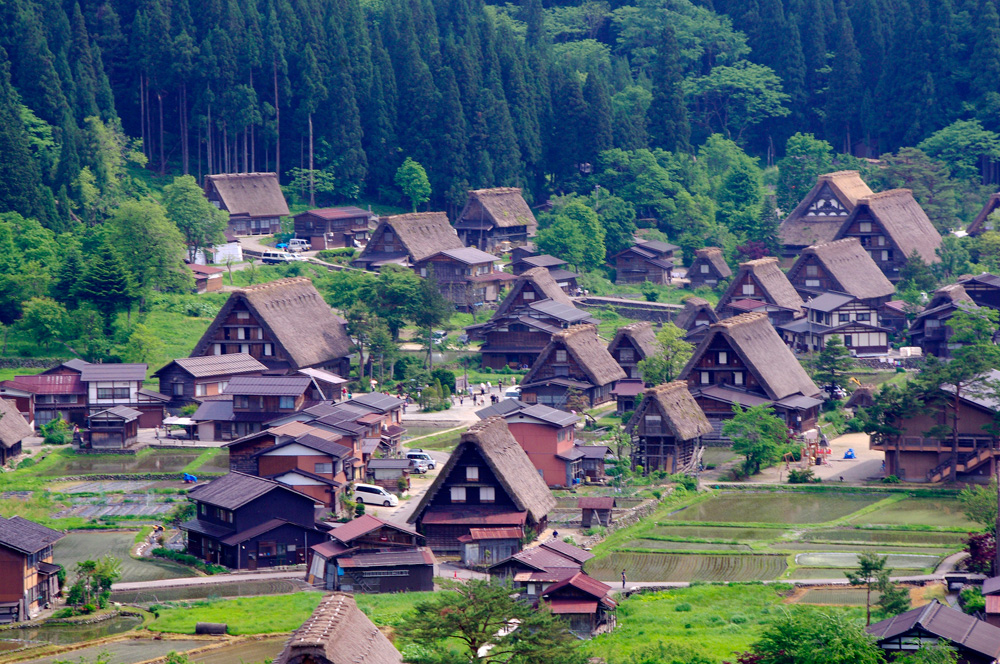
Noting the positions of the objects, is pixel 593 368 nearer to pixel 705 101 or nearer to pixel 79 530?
pixel 79 530

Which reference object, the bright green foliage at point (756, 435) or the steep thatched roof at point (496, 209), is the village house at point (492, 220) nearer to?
the steep thatched roof at point (496, 209)

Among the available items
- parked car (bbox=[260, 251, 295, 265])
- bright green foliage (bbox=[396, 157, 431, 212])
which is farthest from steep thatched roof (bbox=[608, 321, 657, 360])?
bright green foliage (bbox=[396, 157, 431, 212])

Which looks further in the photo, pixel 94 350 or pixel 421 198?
pixel 421 198

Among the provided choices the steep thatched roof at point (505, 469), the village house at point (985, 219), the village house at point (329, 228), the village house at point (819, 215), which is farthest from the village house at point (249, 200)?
the village house at point (985, 219)

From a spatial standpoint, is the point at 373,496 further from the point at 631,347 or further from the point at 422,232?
the point at 422,232

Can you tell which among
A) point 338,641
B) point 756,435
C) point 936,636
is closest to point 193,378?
point 756,435

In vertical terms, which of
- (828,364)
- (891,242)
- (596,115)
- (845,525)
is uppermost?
(596,115)

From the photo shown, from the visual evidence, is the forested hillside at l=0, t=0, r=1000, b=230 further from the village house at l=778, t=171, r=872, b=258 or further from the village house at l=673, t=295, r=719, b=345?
the village house at l=673, t=295, r=719, b=345

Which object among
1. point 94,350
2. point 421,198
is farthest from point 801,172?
point 94,350
